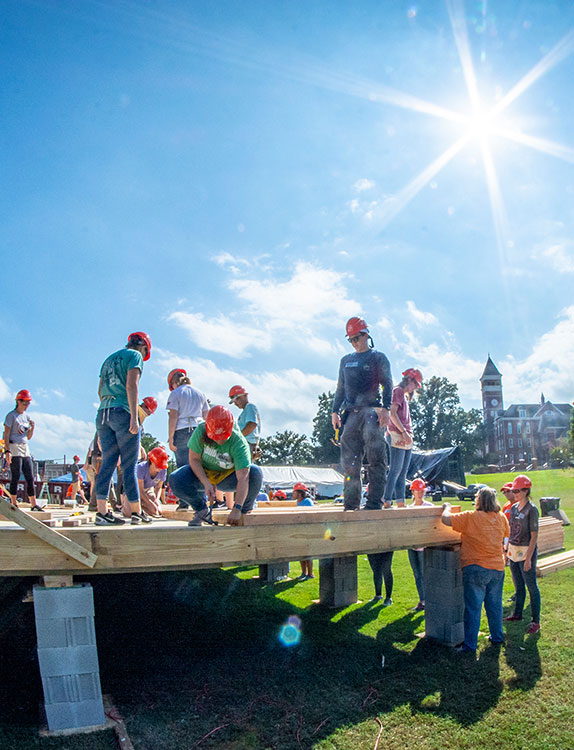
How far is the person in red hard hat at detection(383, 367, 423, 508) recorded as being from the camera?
6.88m

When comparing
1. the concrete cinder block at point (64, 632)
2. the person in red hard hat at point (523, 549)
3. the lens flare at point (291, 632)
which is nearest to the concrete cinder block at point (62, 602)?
the concrete cinder block at point (64, 632)

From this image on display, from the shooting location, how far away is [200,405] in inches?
258

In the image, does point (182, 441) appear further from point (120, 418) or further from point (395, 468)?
point (395, 468)

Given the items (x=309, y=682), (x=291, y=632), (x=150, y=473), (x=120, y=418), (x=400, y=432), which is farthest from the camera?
(x=150, y=473)

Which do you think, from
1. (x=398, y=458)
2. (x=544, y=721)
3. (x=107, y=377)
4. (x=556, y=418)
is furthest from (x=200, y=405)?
(x=556, y=418)

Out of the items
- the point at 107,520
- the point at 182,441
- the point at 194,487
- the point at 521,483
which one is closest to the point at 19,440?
the point at 182,441

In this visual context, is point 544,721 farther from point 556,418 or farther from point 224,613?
point 556,418

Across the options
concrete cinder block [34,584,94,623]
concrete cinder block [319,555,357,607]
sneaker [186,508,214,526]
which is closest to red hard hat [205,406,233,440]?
sneaker [186,508,214,526]

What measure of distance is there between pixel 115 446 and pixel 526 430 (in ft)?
382

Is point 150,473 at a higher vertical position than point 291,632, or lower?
higher

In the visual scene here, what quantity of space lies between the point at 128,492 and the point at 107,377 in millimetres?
1120

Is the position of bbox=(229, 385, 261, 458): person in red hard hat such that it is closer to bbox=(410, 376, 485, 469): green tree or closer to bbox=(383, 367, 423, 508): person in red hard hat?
bbox=(383, 367, 423, 508): person in red hard hat

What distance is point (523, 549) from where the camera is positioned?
7.27 metres

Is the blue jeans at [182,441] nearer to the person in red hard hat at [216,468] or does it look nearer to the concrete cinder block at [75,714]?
the person in red hard hat at [216,468]
